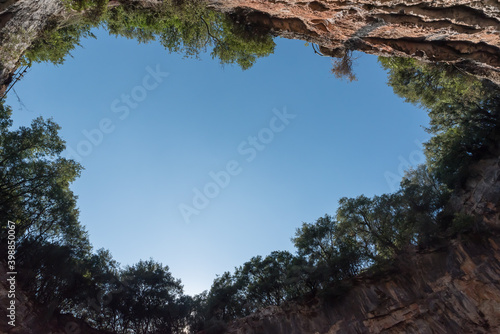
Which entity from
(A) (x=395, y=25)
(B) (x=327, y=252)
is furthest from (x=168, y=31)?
(B) (x=327, y=252)

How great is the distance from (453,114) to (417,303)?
19.2m

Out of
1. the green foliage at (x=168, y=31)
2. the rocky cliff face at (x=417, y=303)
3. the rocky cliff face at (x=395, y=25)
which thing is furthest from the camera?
the rocky cliff face at (x=417, y=303)

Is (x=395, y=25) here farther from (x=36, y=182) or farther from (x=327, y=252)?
(x=36, y=182)

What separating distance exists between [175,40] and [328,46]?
23.0ft

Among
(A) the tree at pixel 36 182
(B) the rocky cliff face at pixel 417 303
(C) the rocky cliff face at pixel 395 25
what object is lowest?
(B) the rocky cliff face at pixel 417 303

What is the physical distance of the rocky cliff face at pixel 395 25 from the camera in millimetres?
7145

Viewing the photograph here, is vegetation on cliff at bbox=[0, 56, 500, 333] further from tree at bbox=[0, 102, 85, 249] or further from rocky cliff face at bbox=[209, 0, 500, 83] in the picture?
rocky cliff face at bbox=[209, 0, 500, 83]

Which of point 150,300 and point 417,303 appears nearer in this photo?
point 417,303

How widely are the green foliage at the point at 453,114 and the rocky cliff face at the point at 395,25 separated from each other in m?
8.35

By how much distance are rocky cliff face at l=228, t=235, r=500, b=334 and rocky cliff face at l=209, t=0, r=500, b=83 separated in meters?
14.6

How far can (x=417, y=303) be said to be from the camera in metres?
18.2

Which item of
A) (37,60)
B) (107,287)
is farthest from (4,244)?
(37,60)

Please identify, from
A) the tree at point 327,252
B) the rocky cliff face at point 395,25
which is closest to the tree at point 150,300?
the tree at point 327,252

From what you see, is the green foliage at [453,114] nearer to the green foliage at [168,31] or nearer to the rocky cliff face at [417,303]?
the rocky cliff face at [417,303]
